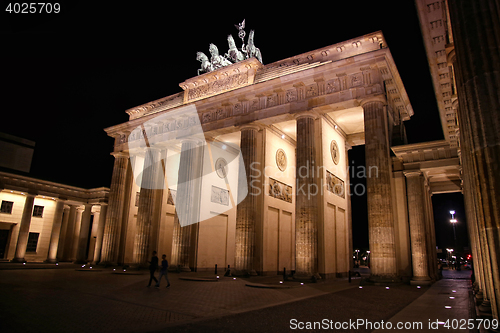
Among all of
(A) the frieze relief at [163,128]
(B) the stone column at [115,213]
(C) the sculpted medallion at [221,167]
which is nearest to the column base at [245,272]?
(C) the sculpted medallion at [221,167]

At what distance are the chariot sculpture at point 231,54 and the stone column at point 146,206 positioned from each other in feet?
28.0

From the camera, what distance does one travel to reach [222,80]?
25500 mm

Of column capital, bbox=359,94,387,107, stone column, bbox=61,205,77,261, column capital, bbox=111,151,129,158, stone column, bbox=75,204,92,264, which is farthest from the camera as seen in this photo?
stone column, bbox=61,205,77,261

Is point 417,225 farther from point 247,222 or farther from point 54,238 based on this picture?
point 54,238

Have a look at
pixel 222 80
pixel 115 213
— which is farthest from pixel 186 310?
pixel 115 213

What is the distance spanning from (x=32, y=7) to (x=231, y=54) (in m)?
14.7

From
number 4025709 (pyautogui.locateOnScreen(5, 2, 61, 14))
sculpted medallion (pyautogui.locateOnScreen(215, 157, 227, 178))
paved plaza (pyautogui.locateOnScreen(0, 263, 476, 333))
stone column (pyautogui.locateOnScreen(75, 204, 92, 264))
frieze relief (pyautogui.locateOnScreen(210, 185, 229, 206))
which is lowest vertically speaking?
paved plaza (pyautogui.locateOnScreen(0, 263, 476, 333))

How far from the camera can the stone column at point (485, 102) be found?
4.99m

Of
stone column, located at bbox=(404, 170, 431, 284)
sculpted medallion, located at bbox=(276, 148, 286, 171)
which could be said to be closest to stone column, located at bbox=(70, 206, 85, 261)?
sculpted medallion, located at bbox=(276, 148, 286, 171)

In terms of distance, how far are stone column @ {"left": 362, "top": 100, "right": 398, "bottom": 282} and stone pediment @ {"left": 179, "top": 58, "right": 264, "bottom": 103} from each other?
8779mm

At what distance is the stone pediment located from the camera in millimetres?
24047

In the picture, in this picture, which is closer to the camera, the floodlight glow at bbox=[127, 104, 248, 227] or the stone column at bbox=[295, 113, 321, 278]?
the stone column at bbox=[295, 113, 321, 278]
